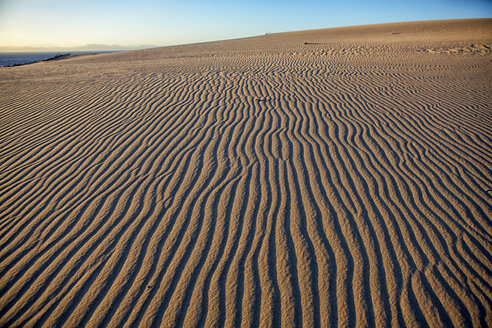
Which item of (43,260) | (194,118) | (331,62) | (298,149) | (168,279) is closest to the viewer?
(168,279)

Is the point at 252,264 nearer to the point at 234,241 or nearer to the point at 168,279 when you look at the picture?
the point at 234,241

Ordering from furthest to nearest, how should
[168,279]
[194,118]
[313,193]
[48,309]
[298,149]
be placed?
[194,118]
[298,149]
[313,193]
[168,279]
[48,309]

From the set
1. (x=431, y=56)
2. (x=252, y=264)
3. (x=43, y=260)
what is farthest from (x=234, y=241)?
(x=431, y=56)

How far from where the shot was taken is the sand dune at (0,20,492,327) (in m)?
2.09

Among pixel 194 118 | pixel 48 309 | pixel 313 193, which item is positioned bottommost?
pixel 48 309

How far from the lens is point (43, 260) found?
8.23 ft

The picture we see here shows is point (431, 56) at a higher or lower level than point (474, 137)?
higher

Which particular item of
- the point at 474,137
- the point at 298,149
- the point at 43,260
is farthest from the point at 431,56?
the point at 43,260

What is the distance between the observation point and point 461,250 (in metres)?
2.42

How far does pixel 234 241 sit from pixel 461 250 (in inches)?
80.5

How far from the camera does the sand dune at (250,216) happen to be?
2.09 meters

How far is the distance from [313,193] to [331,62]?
10387mm

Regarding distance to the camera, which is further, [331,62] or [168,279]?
[331,62]

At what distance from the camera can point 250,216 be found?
9.55 ft
